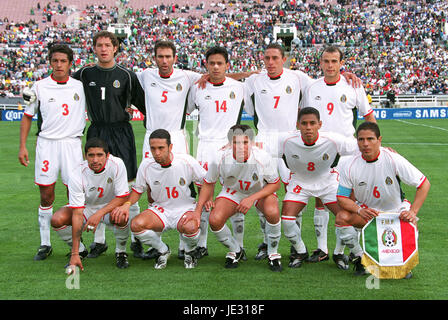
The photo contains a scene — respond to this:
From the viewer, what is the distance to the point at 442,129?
22.8 m

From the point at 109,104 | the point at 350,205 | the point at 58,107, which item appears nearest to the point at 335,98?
the point at 350,205

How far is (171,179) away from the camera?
5.70 meters

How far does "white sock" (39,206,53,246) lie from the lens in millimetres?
6047

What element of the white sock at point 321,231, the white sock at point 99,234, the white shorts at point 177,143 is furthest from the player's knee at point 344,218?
the white sock at point 99,234

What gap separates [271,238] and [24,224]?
3.74 m

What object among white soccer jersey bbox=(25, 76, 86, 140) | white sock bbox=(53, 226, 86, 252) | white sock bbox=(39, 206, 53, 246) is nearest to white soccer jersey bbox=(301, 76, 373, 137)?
white soccer jersey bbox=(25, 76, 86, 140)

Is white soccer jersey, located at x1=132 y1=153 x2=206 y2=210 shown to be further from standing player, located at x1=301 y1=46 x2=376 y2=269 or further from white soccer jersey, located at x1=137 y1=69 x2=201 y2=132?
standing player, located at x1=301 y1=46 x2=376 y2=269

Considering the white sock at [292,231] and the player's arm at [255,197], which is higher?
the player's arm at [255,197]

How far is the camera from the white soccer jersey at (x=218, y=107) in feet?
20.8

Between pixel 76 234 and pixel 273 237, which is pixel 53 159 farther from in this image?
pixel 273 237

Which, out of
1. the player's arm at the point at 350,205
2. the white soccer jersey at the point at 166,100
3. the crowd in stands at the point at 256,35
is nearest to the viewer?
the player's arm at the point at 350,205

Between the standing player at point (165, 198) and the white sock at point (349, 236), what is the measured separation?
53.6 inches

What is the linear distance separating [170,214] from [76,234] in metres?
0.95

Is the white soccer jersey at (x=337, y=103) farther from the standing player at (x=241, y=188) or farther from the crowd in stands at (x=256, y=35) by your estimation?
the crowd in stands at (x=256, y=35)
